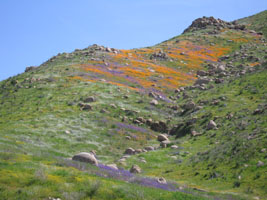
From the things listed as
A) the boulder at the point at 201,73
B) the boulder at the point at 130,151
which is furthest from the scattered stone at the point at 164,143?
the boulder at the point at 201,73

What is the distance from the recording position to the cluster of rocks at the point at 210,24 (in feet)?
382

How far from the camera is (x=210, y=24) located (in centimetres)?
12138

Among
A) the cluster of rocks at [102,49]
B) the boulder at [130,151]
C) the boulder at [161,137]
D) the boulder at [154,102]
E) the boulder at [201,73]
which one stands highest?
the cluster of rocks at [102,49]

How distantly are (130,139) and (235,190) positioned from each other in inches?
718

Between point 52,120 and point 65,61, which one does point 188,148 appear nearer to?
point 52,120

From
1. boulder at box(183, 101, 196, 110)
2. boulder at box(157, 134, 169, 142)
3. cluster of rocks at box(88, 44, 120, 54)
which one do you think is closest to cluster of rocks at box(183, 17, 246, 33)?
cluster of rocks at box(88, 44, 120, 54)

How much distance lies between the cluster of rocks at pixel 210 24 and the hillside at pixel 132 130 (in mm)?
45030

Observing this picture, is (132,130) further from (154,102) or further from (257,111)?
(257,111)

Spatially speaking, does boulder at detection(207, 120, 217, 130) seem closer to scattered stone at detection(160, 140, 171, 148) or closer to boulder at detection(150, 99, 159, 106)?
scattered stone at detection(160, 140, 171, 148)

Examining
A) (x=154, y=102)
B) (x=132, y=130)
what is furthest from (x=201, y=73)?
(x=132, y=130)

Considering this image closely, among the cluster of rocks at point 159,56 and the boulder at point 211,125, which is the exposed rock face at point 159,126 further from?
the cluster of rocks at point 159,56

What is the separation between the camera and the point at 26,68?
7319 cm

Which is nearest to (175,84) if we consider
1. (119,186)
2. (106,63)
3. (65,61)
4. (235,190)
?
(106,63)

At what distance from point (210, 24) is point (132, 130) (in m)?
98.1
